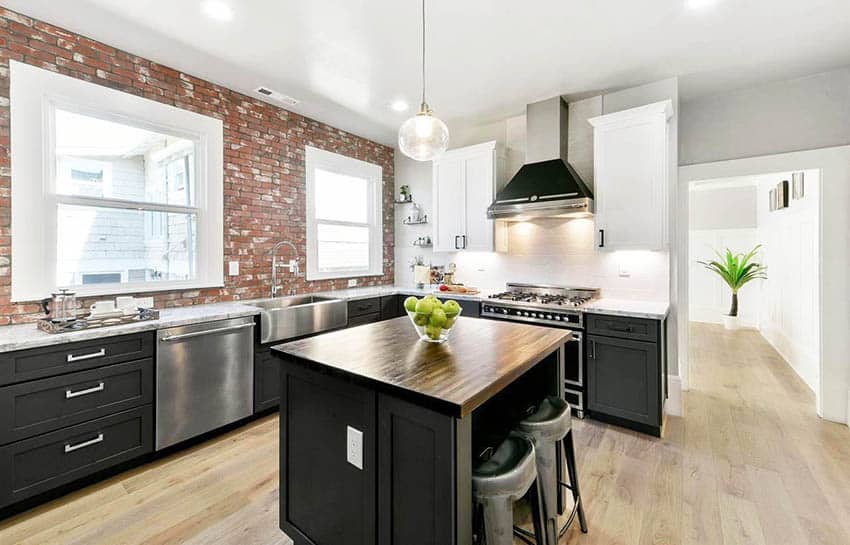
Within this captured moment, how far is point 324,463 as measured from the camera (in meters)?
1.59

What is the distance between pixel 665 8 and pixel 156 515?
13.8 feet

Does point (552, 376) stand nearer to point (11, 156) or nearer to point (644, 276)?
point (644, 276)

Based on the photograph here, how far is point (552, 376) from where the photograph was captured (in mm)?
2104

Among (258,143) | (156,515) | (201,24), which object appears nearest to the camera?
(156,515)

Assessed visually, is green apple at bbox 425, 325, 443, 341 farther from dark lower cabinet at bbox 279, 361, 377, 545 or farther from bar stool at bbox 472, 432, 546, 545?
bar stool at bbox 472, 432, 546, 545

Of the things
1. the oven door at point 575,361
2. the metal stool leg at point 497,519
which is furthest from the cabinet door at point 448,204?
the metal stool leg at point 497,519

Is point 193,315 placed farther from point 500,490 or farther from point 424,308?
point 500,490

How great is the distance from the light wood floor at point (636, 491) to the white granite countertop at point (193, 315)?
0.94m

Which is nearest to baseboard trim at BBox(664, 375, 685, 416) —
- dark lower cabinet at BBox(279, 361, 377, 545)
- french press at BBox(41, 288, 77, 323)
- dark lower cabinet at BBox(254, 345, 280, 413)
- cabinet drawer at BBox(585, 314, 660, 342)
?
cabinet drawer at BBox(585, 314, 660, 342)

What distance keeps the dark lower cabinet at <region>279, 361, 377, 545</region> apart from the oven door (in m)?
2.27

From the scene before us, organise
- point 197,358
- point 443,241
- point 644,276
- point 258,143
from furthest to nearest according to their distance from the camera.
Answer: point 443,241 → point 258,143 → point 644,276 → point 197,358

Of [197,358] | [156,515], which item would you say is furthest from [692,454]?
[197,358]

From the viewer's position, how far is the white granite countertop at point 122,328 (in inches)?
79.7

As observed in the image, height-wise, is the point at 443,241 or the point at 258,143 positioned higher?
the point at 258,143
